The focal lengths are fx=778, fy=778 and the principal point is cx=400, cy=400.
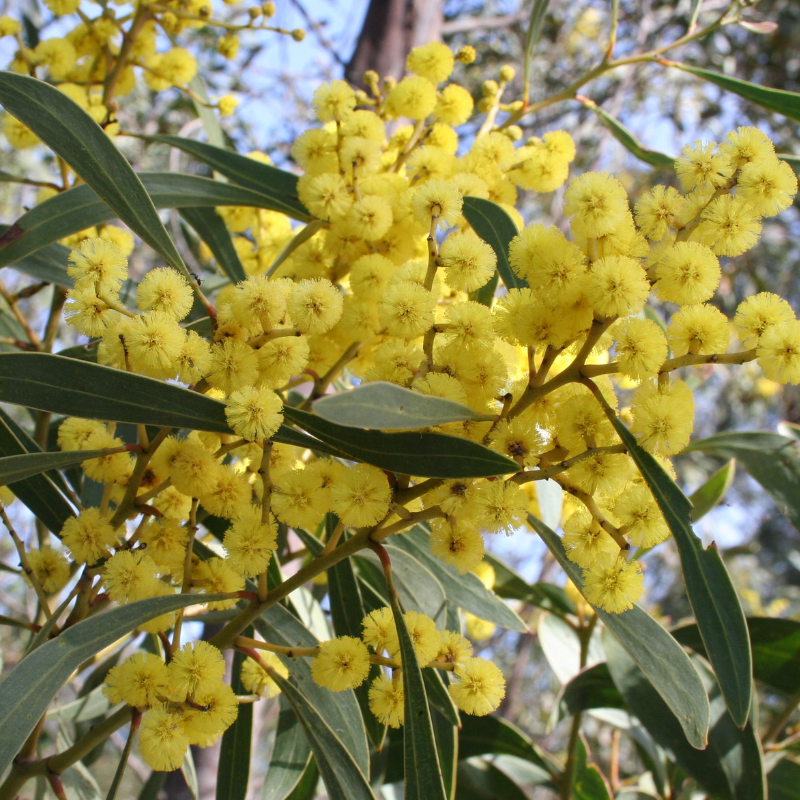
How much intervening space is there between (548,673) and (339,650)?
436 centimetres

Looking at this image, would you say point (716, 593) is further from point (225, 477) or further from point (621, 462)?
point (225, 477)

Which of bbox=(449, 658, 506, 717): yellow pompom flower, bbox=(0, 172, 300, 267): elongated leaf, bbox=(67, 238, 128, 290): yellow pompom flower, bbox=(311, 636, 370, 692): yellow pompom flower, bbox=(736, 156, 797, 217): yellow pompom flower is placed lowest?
bbox=(449, 658, 506, 717): yellow pompom flower

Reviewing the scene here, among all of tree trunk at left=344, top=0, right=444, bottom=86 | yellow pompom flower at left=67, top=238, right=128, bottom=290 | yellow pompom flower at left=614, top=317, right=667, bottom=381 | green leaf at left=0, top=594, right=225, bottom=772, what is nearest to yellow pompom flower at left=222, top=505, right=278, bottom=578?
green leaf at left=0, top=594, right=225, bottom=772

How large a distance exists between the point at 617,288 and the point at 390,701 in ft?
1.71

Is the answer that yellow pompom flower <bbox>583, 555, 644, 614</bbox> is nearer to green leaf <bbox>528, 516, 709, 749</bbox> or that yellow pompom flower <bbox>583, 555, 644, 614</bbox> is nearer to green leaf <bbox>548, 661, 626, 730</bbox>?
green leaf <bbox>528, 516, 709, 749</bbox>

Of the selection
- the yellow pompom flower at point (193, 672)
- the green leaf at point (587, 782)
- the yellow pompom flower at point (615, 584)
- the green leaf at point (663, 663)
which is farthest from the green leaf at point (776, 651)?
the yellow pompom flower at point (193, 672)

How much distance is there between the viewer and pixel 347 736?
3.34ft

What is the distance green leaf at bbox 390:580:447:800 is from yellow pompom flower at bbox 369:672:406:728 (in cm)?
5

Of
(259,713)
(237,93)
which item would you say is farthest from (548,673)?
(237,93)

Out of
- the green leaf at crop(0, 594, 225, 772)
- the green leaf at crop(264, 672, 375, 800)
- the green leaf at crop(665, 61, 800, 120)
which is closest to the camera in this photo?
the green leaf at crop(0, 594, 225, 772)

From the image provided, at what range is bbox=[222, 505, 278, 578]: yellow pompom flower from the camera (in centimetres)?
79

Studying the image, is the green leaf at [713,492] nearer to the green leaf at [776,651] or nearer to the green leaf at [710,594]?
the green leaf at [776,651]

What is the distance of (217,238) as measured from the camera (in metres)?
1.39

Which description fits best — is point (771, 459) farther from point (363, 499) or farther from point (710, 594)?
point (363, 499)
